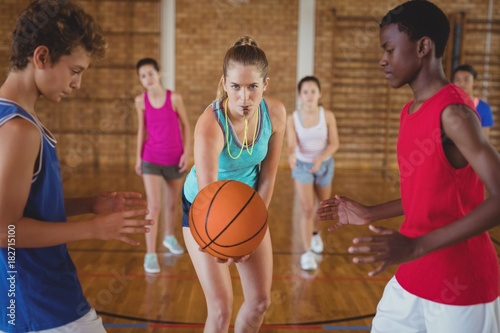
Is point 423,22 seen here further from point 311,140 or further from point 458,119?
point 311,140

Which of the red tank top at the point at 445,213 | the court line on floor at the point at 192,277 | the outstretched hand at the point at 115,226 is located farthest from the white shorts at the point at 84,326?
the court line on floor at the point at 192,277

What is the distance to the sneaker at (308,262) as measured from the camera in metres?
4.70

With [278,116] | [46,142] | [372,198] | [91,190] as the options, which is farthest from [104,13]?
[46,142]

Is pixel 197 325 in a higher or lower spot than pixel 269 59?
lower

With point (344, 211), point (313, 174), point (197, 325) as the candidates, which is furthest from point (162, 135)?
point (344, 211)

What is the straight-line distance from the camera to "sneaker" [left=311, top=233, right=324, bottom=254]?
5175mm

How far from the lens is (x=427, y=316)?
5.81 ft

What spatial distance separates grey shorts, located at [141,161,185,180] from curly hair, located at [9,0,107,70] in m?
3.03

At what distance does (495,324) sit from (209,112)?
57.8 inches

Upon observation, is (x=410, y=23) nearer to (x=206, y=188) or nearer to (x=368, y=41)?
(x=206, y=188)

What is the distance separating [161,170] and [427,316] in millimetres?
3328

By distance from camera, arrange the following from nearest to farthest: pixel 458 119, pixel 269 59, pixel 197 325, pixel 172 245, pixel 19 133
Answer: pixel 19 133
pixel 458 119
pixel 197 325
pixel 172 245
pixel 269 59

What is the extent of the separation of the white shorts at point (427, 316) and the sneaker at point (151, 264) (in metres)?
2.87

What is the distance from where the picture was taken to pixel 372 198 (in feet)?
25.8
